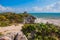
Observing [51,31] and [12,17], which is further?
[12,17]

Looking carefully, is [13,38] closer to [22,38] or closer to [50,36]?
[22,38]

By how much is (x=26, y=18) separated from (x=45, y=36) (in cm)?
1556

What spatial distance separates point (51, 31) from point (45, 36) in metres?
0.97

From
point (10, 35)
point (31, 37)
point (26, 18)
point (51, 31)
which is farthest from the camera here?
point (26, 18)

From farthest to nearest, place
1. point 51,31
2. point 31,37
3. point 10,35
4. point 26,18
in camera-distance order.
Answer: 1. point 26,18
2. point 51,31
3. point 31,37
4. point 10,35

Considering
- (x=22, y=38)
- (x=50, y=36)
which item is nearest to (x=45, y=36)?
(x=50, y=36)

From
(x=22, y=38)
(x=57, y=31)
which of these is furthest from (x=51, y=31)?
(x=22, y=38)

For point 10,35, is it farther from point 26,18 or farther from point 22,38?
point 26,18

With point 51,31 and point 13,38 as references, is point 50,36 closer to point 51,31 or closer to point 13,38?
point 51,31

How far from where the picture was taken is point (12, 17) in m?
29.0

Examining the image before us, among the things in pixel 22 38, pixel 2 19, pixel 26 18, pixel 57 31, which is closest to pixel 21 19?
pixel 26 18

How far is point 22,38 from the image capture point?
1042cm

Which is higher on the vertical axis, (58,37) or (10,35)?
(10,35)

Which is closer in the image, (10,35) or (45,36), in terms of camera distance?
(10,35)
